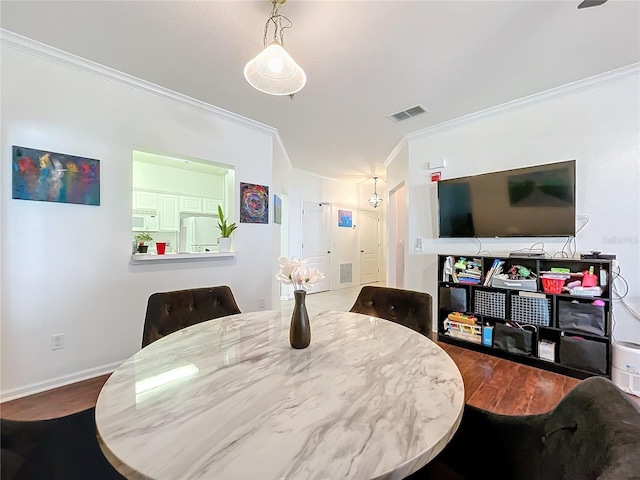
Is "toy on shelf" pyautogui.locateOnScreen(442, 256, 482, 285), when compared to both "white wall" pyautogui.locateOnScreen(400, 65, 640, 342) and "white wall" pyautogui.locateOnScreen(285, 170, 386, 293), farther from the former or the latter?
"white wall" pyautogui.locateOnScreen(285, 170, 386, 293)

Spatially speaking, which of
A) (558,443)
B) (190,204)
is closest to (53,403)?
(558,443)

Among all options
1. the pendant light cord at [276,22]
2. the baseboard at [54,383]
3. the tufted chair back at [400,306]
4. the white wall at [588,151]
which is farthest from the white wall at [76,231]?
the white wall at [588,151]

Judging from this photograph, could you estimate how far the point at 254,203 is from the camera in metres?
3.37

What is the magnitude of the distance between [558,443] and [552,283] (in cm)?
227

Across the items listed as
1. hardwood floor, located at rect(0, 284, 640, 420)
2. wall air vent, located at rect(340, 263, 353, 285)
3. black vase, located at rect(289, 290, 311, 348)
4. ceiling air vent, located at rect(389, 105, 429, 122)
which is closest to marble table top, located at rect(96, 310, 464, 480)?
black vase, located at rect(289, 290, 311, 348)

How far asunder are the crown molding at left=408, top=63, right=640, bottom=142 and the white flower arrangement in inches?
118

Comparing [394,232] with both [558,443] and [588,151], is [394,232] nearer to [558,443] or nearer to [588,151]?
[588,151]

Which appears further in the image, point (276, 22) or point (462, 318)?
point (462, 318)

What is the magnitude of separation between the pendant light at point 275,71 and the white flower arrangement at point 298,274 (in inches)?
41.7

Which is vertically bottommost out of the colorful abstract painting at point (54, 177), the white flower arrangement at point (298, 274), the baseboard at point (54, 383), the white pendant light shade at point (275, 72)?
the baseboard at point (54, 383)

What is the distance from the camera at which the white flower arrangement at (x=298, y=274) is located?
116 cm

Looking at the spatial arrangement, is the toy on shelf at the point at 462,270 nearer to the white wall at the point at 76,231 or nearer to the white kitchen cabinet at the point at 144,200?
the white wall at the point at 76,231

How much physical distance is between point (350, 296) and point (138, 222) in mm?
3965

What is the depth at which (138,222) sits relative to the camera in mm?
4316
